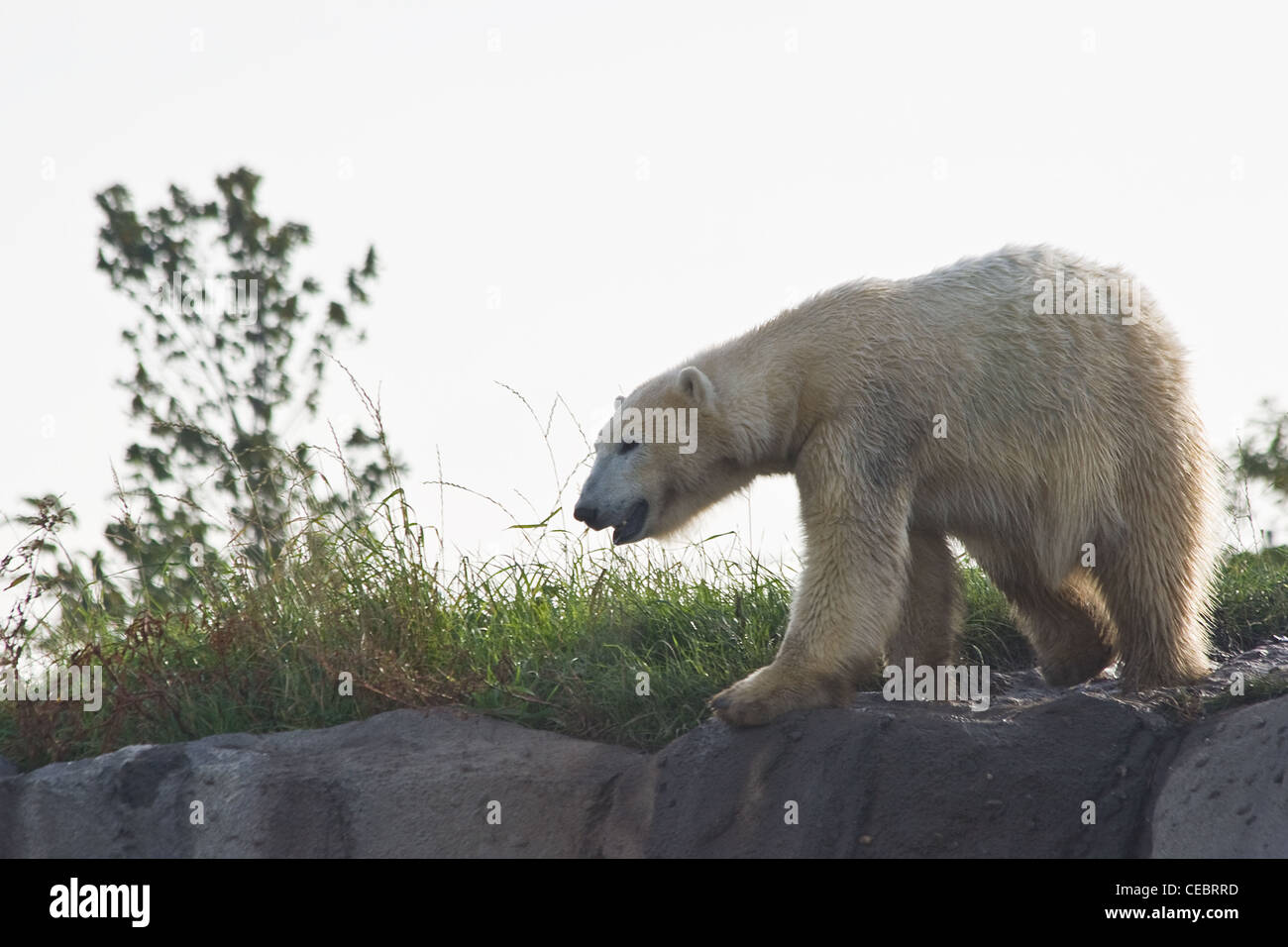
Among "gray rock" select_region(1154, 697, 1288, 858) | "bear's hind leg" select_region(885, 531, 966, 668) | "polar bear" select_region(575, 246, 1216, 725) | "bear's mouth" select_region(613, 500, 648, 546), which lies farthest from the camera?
"bear's hind leg" select_region(885, 531, 966, 668)

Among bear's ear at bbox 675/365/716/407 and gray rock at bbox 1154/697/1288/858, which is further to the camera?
bear's ear at bbox 675/365/716/407

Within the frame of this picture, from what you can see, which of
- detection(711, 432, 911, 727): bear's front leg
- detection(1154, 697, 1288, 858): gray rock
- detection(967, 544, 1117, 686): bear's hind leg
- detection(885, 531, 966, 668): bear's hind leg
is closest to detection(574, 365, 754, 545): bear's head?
detection(711, 432, 911, 727): bear's front leg

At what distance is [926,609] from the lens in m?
5.98

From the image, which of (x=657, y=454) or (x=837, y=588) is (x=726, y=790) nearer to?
(x=837, y=588)

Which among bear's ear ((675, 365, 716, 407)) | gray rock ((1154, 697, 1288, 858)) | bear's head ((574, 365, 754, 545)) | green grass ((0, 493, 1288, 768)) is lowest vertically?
gray rock ((1154, 697, 1288, 858))

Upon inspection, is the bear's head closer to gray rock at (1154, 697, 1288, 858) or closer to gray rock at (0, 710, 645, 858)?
gray rock at (0, 710, 645, 858)

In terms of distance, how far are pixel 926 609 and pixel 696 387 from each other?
1417mm

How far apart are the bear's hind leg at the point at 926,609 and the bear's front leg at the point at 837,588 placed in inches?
23.4

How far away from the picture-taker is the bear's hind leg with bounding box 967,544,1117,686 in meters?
6.25

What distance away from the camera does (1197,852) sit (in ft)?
14.9

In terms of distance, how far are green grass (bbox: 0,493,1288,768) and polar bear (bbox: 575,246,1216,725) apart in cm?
60

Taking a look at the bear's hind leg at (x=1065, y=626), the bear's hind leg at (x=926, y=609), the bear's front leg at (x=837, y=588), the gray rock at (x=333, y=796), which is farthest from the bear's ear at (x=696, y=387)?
the bear's hind leg at (x=1065, y=626)

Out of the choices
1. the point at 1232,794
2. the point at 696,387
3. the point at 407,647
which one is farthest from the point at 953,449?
the point at 407,647
